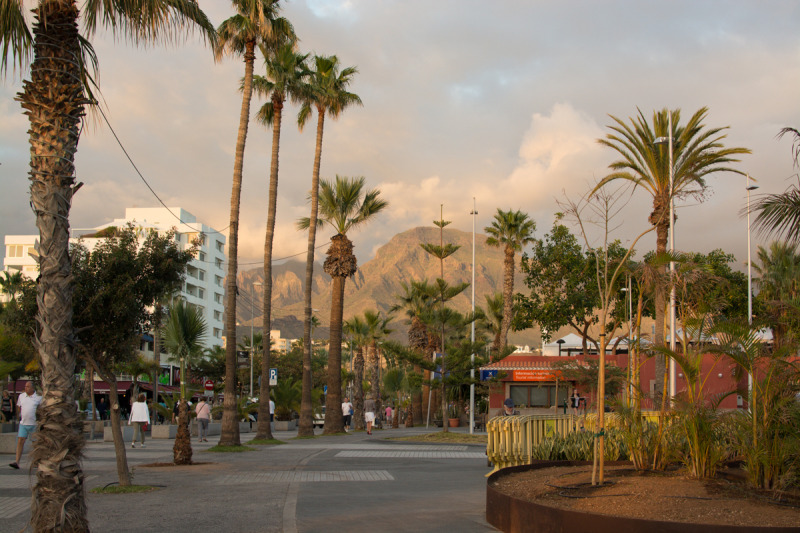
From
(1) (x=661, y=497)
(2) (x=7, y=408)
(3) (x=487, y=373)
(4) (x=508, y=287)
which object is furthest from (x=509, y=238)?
(1) (x=661, y=497)

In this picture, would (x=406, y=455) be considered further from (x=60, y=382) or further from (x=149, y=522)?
(x=60, y=382)

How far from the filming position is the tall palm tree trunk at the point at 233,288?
70.9 ft

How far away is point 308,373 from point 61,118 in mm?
23955

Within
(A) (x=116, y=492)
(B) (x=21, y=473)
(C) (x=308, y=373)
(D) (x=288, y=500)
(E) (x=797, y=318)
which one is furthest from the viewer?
(C) (x=308, y=373)

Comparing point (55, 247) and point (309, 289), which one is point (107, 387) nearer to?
point (309, 289)

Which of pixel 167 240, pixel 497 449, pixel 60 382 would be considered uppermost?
pixel 167 240

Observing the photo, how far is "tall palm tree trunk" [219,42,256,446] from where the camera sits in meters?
21.6

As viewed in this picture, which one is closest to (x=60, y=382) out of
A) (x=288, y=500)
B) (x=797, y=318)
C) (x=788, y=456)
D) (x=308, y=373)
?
(x=288, y=500)

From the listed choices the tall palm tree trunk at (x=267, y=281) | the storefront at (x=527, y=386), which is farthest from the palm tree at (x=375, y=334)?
the tall palm tree trunk at (x=267, y=281)

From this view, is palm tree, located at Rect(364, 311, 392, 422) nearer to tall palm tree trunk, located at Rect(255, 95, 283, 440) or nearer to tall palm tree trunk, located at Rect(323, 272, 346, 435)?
tall palm tree trunk, located at Rect(323, 272, 346, 435)

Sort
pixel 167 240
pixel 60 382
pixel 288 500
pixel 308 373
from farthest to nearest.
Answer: pixel 308 373, pixel 167 240, pixel 288 500, pixel 60 382

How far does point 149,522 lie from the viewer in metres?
8.91

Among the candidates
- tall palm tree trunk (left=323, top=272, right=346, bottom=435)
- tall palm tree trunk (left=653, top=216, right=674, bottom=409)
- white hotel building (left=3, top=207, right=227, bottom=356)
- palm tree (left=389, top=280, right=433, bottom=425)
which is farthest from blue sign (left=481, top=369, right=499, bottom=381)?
white hotel building (left=3, top=207, right=227, bottom=356)

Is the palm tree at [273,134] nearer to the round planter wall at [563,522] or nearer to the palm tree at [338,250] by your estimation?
the palm tree at [338,250]
